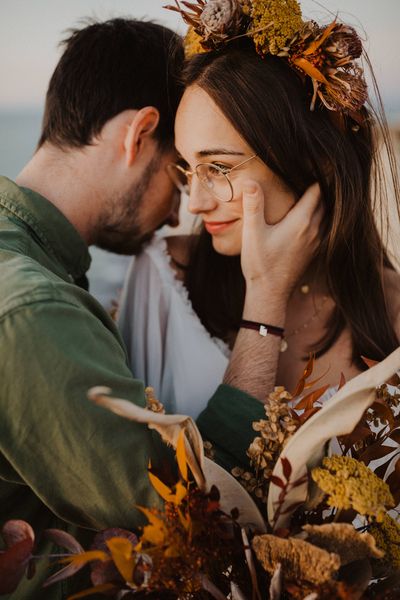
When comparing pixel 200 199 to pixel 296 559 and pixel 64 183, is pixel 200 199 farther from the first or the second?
pixel 296 559

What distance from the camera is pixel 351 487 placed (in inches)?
30.6

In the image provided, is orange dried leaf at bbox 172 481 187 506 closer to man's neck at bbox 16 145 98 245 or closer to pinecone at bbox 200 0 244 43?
man's neck at bbox 16 145 98 245

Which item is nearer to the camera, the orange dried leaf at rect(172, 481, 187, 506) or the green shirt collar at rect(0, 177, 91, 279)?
the orange dried leaf at rect(172, 481, 187, 506)

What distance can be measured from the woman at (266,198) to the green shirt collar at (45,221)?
39 cm

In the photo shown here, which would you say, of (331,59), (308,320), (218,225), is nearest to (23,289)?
(218,225)

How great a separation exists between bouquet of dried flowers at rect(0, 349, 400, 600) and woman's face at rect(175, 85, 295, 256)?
948 millimetres

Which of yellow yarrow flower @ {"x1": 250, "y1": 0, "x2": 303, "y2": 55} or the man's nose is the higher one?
yellow yarrow flower @ {"x1": 250, "y1": 0, "x2": 303, "y2": 55}

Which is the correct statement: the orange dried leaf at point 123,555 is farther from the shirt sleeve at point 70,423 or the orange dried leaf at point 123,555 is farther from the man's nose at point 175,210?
the man's nose at point 175,210

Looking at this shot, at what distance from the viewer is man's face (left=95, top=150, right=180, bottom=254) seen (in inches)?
72.2

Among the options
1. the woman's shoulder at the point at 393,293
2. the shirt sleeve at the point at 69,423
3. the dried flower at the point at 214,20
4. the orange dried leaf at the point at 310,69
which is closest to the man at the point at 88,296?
the shirt sleeve at the point at 69,423

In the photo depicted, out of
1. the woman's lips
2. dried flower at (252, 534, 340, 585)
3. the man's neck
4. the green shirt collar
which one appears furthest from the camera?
the woman's lips

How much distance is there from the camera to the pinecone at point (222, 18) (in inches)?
59.5

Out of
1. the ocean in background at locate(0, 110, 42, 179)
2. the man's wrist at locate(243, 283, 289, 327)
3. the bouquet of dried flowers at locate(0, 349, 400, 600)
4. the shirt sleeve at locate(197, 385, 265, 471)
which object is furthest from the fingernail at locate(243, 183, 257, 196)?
the ocean in background at locate(0, 110, 42, 179)

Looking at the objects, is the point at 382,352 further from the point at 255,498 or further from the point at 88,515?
the point at 88,515
